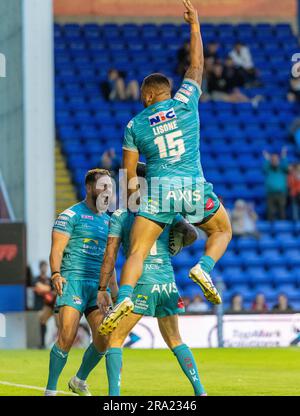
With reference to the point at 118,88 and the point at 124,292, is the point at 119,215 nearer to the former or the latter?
the point at 124,292

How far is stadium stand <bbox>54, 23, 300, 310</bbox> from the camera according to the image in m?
24.0

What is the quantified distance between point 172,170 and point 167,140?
245 millimetres

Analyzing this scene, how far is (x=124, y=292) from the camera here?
8.54 meters

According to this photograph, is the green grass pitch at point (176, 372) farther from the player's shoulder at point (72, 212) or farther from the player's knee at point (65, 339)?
the player's shoulder at point (72, 212)

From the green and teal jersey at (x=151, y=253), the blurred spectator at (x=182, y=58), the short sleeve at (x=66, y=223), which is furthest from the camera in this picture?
the blurred spectator at (x=182, y=58)

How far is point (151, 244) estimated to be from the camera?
880 cm

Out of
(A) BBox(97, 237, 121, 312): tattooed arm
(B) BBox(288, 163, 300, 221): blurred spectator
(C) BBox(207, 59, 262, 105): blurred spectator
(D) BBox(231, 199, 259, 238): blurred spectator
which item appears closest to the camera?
(A) BBox(97, 237, 121, 312): tattooed arm

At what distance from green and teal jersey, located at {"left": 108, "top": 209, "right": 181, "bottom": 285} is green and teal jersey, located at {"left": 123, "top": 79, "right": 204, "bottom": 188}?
39 cm

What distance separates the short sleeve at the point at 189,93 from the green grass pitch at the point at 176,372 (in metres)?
2.80

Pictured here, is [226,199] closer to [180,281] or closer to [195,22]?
[180,281]

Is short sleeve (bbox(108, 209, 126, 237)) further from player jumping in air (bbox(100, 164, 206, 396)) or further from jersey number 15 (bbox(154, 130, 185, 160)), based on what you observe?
jersey number 15 (bbox(154, 130, 185, 160))

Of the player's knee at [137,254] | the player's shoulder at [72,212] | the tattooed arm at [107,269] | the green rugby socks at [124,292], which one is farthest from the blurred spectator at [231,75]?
the green rugby socks at [124,292]

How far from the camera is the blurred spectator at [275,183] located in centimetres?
2420

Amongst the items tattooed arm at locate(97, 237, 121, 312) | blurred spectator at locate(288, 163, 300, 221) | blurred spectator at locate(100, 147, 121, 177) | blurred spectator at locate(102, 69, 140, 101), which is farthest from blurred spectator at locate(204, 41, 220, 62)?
tattooed arm at locate(97, 237, 121, 312)
